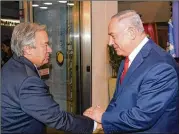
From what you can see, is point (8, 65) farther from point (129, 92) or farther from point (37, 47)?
point (129, 92)

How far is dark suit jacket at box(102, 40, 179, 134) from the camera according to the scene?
61.1 inches

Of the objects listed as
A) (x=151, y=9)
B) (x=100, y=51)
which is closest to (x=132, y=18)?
(x=100, y=51)

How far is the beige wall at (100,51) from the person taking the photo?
4238 millimetres

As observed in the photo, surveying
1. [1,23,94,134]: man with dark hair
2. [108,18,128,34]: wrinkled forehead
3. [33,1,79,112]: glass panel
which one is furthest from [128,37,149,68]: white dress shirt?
[33,1,79,112]: glass panel

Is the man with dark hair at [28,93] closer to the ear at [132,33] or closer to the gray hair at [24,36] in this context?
the gray hair at [24,36]

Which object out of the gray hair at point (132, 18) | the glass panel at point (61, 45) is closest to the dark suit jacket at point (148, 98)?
the gray hair at point (132, 18)

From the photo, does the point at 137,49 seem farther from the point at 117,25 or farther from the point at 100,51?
the point at 100,51

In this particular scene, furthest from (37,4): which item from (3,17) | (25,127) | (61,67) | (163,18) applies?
(163,18)

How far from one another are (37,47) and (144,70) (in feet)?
2.36

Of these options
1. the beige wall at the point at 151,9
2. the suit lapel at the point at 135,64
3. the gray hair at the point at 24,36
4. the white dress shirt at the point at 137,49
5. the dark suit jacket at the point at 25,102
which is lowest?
the dark suit jacket at the point at 25,102

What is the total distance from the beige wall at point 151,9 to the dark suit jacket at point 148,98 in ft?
15.8

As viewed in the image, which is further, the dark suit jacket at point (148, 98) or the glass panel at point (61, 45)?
the glass panel at point (61, 45)

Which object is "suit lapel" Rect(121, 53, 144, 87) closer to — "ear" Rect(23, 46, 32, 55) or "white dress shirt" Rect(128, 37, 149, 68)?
"white dress shirt" Rect(128, 37, 149, 68)

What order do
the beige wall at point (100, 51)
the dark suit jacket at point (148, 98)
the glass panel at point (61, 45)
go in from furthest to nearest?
1. the beige wall at point (100, 51)
2. the glass panel at point (61, 45)
3. the dark suit jacket at point (148, 98)
